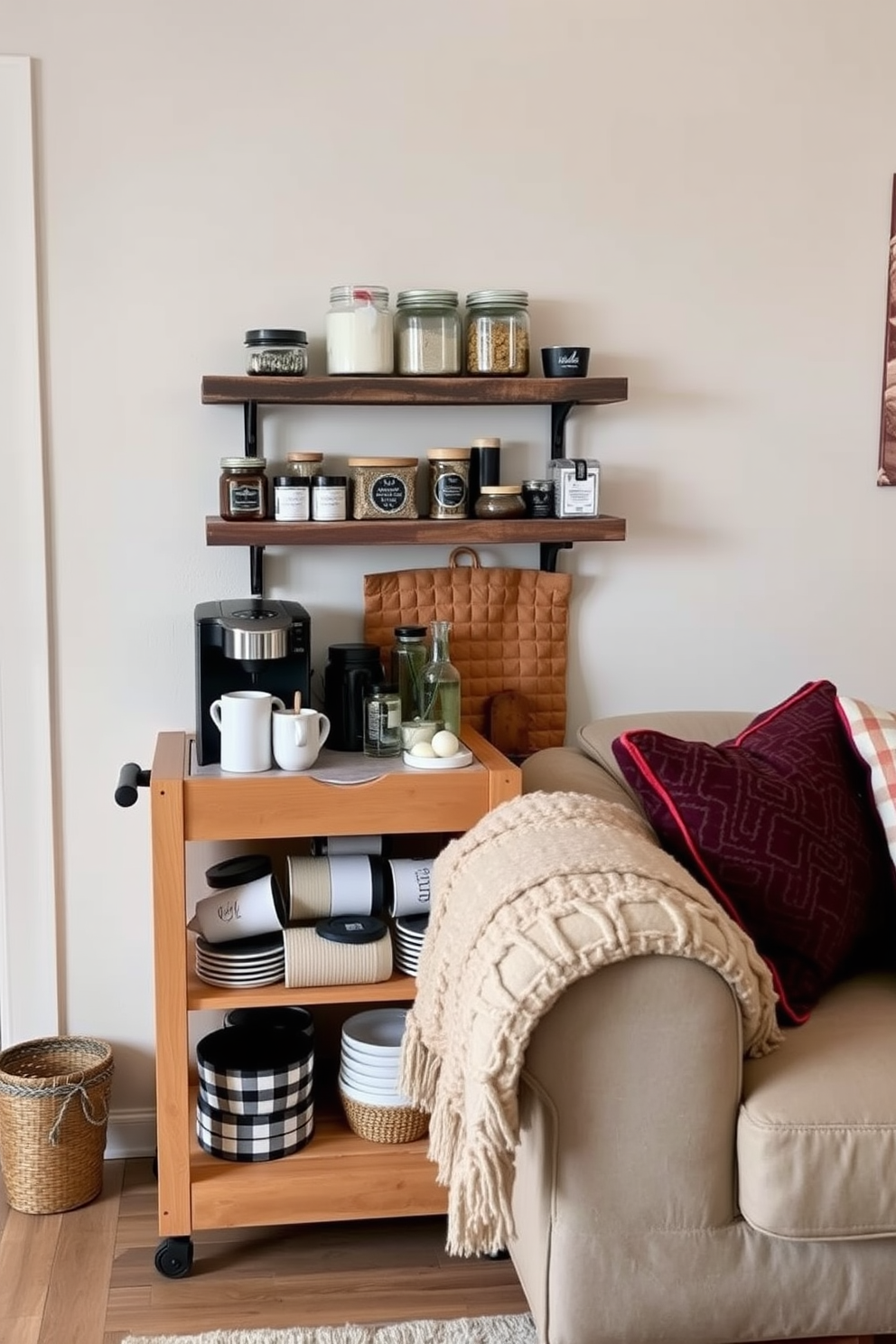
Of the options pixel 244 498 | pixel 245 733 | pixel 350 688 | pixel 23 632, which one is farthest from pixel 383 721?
pixel 23 632

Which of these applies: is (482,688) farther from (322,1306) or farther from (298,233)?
(322,1306)

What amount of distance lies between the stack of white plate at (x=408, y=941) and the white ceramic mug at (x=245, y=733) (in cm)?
35

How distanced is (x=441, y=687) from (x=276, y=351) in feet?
2.02

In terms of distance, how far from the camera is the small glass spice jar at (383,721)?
2.37 metres

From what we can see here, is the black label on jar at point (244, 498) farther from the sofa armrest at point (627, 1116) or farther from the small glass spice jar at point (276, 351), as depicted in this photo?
the sofa armrest at point (627, 1116)

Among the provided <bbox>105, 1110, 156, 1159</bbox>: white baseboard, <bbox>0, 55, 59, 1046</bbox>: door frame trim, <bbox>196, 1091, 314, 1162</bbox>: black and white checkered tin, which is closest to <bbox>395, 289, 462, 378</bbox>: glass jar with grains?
<bbox>0, 55, 59, 1046</bbox>: door frame trim

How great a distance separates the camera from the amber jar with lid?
2.49 meters

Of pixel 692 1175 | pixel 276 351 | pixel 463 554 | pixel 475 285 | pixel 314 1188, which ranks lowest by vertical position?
pixel 314 1188

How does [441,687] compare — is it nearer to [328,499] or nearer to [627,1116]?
[328,499]

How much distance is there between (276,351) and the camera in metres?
2.40

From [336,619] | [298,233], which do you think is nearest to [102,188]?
[298,233]

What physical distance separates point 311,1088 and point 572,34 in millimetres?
1855

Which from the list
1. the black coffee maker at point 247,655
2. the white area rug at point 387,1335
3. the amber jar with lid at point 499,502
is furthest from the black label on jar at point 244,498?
→ the white area rug at point 387,1335

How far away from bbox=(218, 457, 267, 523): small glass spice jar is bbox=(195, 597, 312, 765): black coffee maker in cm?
15
